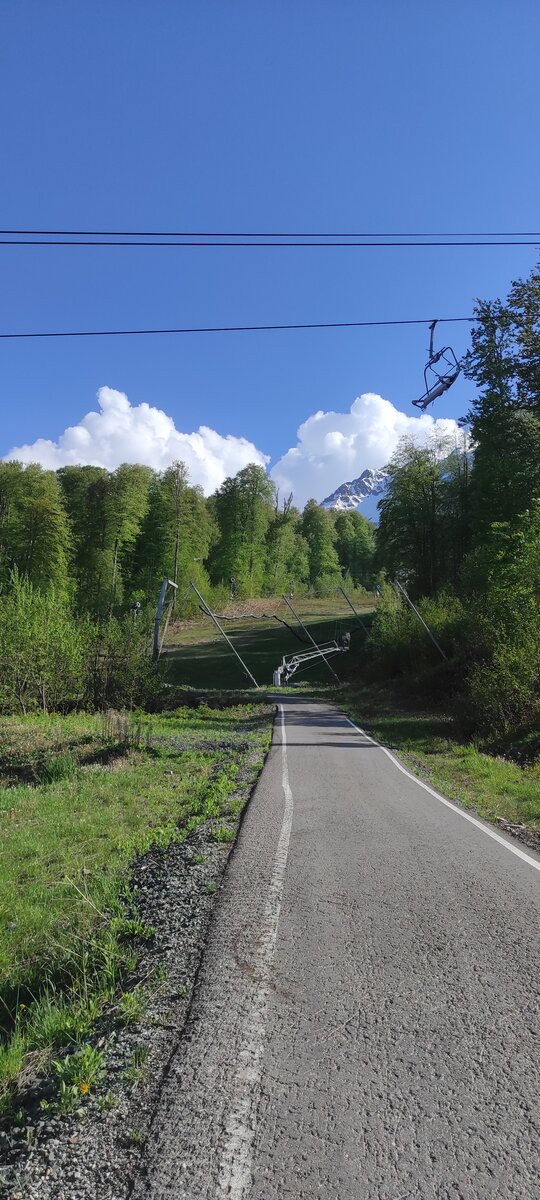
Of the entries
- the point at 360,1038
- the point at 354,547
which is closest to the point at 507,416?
the point at 360,1038

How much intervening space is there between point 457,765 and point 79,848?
8.98m

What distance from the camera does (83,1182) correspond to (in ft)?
7.66

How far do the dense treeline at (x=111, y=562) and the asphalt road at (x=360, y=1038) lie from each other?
17.0 metres

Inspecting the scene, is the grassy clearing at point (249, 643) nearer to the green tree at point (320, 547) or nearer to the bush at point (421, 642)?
the bush at point (421, 642)

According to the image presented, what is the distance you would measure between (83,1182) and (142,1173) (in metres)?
0.22

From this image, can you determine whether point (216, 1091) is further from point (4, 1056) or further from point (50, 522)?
point (50, 522)

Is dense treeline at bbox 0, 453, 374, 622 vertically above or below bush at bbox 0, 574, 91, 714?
above

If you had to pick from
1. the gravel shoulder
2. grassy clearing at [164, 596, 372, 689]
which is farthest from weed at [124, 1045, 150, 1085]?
grassy clearing at [164, 596, 372, 689]

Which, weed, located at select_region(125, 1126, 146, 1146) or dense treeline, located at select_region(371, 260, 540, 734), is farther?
dense treeline, located at select_region(371, 260, 540, 734)

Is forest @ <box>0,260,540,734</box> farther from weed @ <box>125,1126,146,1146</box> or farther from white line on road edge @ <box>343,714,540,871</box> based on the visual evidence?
weed @ <box>125,1126,146,1146</box>

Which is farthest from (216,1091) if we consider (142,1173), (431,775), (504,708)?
→ (504,708)

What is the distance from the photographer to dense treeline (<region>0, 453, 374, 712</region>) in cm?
2170

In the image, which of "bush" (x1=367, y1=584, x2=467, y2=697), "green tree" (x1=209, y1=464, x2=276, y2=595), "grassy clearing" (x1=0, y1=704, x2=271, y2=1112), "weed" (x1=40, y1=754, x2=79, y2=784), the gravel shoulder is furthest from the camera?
"green tree" (x1=209, y1=464, x2=276, y2=595)

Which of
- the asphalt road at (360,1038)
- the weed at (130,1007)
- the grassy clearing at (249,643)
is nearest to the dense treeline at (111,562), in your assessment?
the grassy clearing at (249,643)
